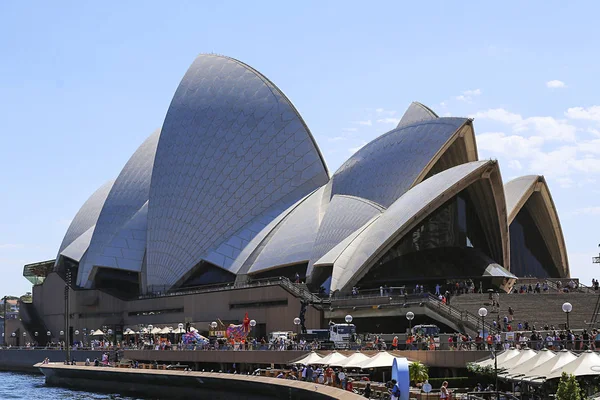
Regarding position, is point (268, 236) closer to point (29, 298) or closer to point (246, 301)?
point (246, 301)

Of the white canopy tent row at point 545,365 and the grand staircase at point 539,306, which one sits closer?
the white canopy tent row at point 545,365

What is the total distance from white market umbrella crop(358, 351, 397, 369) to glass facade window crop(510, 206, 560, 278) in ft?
103

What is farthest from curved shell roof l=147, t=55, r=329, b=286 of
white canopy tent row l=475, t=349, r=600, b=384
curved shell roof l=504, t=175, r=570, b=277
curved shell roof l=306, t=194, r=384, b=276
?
white canopy tent row l=475, t=349, r=600, b=384

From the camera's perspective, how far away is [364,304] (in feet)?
132

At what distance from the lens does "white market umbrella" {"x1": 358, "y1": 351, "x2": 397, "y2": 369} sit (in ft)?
86.7

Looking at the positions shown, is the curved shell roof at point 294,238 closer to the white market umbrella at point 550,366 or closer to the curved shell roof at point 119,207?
→ the curved shell roof at point 119,207

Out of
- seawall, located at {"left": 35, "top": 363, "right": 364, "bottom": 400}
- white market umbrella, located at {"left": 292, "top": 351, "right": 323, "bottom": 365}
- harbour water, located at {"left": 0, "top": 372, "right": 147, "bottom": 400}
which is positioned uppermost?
white market umbrella, located at {"left": 292, "top": 351, "right": 323, "bottom": 365}

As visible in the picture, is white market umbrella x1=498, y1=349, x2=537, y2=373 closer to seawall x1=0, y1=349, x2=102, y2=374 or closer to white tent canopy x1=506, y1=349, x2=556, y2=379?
white tent canopy x1=506, y1=349, x2=556, y2=379

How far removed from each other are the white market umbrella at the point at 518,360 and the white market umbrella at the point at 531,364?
42cm

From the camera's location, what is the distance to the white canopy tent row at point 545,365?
1852 centimetres

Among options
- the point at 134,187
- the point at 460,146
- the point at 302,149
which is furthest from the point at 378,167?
the point at 134,187

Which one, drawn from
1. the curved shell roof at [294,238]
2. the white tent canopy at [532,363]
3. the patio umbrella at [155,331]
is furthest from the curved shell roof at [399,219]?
the white tent canopy at [532,363]

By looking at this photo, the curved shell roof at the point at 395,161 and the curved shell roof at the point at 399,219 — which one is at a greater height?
the curved shell roof at the point at 395,161

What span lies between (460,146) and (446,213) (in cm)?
435
